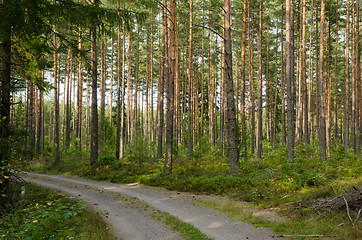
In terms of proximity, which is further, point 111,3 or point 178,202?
point 111,3

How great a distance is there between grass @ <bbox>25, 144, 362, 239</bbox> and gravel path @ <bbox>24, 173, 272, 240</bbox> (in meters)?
0.61

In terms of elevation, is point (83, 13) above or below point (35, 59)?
above

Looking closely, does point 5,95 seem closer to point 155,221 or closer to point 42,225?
point 42,225

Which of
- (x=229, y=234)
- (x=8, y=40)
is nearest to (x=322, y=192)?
(x=229, y=234)

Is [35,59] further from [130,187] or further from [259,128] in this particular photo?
[259,128]

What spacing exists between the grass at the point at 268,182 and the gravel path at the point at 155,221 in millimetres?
611

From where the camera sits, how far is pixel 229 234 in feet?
18.0

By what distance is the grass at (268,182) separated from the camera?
18.8 feet

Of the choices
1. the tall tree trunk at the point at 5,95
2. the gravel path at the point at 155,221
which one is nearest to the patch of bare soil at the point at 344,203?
the gravel path at the point at 155,221

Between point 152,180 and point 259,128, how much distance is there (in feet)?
45.6

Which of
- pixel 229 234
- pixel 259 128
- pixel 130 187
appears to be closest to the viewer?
pixel 229 234

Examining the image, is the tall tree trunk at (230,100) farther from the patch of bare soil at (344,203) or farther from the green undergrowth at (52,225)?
the green undergrowth at (52,225)

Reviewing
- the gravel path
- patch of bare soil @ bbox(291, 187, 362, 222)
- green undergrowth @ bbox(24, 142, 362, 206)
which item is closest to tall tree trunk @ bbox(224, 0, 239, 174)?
green undergrowth @ bbox(24, 142, 362, 206)

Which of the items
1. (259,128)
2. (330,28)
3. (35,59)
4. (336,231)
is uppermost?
(330,28)
